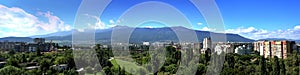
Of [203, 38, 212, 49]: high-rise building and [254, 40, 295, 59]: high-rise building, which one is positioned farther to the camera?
[254, 40, 295, 59]: high-rise building

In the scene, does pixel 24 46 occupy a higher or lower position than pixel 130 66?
higher

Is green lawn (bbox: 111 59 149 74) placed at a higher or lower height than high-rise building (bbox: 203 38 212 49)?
lower

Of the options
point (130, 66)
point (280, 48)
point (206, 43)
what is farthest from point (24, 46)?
point (280, 48)

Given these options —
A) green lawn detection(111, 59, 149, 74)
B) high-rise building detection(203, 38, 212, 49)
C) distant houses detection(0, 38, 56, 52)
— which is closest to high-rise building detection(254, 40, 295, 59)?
high-rise building detection(203, 38, 212, 49)

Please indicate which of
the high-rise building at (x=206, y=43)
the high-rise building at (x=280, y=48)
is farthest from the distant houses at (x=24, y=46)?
the high-rise building at (x=280, y=48)

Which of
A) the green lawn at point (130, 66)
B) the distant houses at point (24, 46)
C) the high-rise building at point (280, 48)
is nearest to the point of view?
the green lawn at point (130, 66)

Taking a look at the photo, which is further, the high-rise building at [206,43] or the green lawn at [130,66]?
the high-rise building at [206,43]

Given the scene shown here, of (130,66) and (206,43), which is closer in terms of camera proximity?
(130,66)

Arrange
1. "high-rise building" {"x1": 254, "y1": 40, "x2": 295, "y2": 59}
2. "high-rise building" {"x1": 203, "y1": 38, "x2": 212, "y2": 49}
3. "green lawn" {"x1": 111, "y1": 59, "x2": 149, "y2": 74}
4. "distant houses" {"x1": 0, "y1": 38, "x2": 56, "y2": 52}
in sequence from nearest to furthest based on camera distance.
→ 1. "green lawn" {"x1": 111, "y1": 59, "x2": 149, "y2": 74}
2. "distant houses" {"x1": 0, "y1": 38, "x2": 56, "y2": 52}
3. "high-rise building" {"x1": 203, "y1": 38, "x2": 212, "y2": 49}
4. "high-rise building" {"x1": 254, "y1": 40, "x2": 295, "y2": 59}

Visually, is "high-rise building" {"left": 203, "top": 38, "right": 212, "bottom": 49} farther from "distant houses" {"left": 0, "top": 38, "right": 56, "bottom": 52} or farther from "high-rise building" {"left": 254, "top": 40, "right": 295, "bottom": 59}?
"distant houses" {"left": 0, "top": 38, "right": 56, "bottom": 52}

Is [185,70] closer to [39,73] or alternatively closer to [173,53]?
[39,73]

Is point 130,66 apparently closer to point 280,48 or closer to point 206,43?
point 206,43

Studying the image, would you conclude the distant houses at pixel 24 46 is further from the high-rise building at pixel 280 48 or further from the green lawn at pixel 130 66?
the high-rise building at pixel 280 48
